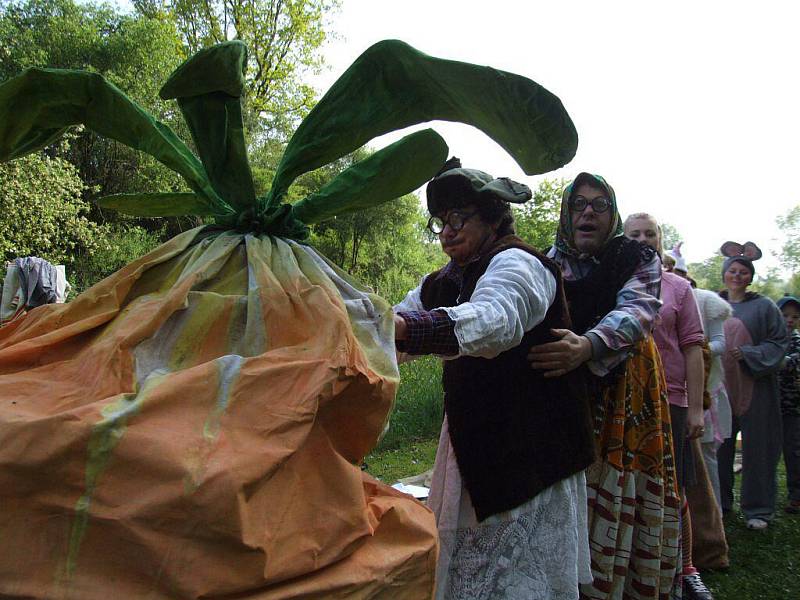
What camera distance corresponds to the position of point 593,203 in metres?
2.58

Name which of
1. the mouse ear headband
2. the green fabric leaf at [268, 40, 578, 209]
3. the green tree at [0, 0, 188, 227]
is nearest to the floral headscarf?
the green fabric leaf at [268, 40, 578, 209]

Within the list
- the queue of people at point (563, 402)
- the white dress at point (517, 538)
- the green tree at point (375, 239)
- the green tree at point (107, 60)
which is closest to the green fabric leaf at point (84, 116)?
the queue of people at point (563, 402)

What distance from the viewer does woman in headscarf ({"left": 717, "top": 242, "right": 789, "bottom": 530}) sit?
443 cm

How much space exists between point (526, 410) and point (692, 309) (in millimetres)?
1835

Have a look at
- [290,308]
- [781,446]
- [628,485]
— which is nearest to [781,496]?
[781,446]

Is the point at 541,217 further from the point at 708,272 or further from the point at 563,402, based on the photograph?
the point at 708,272

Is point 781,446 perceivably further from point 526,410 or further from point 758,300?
point 526,410

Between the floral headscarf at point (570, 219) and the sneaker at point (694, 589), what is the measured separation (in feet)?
5.85

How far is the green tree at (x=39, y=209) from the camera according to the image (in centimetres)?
1123

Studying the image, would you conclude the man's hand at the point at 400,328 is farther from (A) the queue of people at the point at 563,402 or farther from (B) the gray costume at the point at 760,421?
(B) the gray costume at the point at 760,421

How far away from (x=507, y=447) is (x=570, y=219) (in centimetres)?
128

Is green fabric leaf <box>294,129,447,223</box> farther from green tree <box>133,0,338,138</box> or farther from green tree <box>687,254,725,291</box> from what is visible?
green tree <box>687,254,725,291</box>

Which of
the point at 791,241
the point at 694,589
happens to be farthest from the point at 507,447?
the point at 791,241

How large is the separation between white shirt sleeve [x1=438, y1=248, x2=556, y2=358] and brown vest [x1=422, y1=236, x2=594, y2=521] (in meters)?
Answer: 0.09
